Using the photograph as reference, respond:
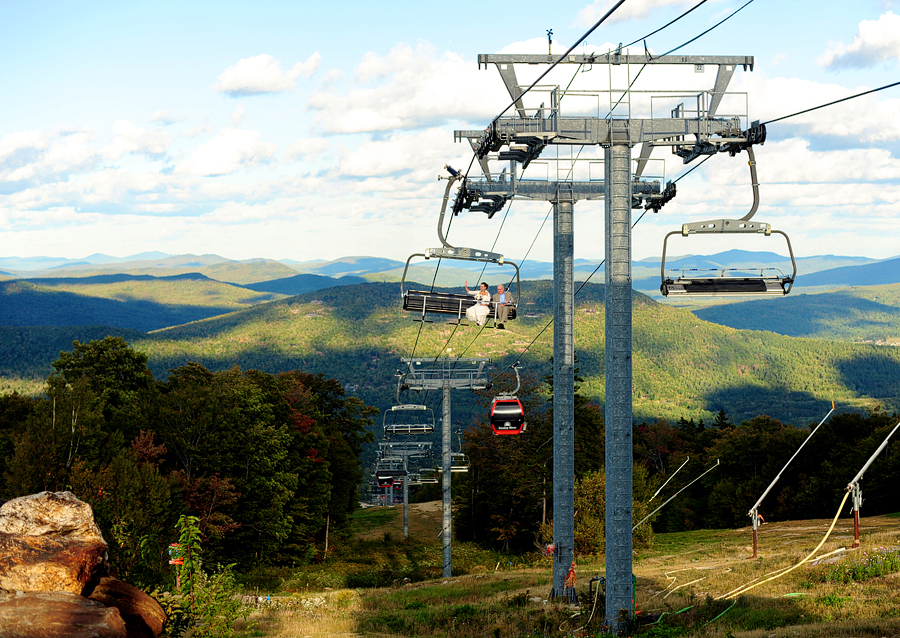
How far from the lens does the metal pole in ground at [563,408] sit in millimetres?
21969

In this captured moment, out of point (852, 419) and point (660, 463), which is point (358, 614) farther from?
point (660, 463)

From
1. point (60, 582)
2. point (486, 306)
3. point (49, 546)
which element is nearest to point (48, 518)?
point (49, 546)

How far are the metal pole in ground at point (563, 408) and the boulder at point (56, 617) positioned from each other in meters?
12.2

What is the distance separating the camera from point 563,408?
2212 centimetres

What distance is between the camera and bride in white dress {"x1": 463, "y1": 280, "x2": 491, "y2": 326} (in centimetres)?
2212

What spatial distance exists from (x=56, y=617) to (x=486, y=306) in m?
13.4

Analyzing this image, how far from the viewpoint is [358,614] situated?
25203 millimetres

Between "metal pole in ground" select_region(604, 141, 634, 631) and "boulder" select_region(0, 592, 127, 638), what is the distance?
32.2 ft

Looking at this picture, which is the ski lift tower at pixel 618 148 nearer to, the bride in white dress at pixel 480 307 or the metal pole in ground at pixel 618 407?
the metal pole in ground at pixel 618 407

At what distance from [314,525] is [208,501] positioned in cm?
1437

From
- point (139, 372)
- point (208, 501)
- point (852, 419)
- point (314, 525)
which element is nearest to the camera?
point (208, 501)

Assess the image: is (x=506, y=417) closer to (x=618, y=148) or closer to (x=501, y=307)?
(x=501, y=307)

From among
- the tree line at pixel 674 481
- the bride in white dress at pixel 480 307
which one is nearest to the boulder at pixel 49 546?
the bride in white dress at pixel 480 307

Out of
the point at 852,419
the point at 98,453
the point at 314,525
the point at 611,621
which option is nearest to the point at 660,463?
the point at 852,419
